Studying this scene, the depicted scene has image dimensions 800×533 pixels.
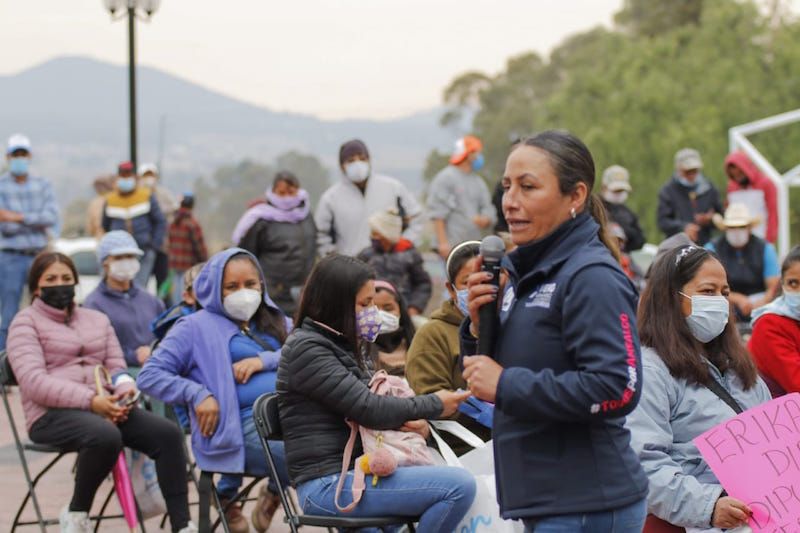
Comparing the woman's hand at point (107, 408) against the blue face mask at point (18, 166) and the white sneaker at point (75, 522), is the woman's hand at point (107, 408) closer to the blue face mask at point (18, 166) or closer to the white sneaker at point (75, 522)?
the white sneaker at point (75, 522)

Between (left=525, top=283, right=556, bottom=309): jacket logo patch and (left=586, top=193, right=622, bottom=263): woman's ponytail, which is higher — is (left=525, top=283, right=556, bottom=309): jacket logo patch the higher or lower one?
the lower one

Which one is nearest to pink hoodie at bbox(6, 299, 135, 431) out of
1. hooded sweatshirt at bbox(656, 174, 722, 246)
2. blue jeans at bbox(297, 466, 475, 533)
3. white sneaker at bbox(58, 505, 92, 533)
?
white sneaker at bbox(58, 505, 92, 533)

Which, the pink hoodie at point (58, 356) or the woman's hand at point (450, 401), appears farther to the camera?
the pink hoodie at point (58, 356)

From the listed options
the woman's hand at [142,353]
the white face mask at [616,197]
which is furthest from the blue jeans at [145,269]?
the woman's hand at [142,353]

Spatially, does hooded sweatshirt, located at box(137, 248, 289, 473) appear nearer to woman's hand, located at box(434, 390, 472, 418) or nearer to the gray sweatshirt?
woman's hand, located at box(434, 390, 472, 418)

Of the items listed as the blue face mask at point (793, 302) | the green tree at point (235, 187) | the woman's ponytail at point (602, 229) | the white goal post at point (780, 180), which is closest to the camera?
the woman's ponytail at point (602, 229)

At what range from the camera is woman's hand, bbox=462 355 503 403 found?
11.0 feet

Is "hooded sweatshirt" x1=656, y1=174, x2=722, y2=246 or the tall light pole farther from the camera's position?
the tall light pole

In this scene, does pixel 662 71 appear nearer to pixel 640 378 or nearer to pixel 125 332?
pixel 125 332

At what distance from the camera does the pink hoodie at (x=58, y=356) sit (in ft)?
22.0

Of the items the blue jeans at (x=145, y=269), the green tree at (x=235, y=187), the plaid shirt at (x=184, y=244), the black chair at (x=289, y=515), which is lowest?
the green tree at (x=235, y=187)

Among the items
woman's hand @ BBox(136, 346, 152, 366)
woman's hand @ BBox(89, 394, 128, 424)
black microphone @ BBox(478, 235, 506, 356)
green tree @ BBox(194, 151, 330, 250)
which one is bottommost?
green tree @ BBox(194, 151, 330, 250)

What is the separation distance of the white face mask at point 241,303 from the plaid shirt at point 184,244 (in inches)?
398

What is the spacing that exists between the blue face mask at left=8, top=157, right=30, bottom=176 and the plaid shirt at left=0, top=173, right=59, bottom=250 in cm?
10
